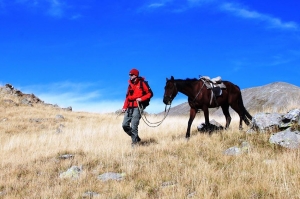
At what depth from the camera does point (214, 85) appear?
40.5ft

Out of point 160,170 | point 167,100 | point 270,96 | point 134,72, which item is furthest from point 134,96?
point 270,96

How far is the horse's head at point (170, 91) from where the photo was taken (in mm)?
11484

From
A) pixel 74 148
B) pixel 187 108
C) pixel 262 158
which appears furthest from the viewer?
pixel 187 108

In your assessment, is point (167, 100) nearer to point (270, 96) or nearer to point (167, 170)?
point (167, 170)

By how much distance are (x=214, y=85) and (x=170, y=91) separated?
1862 mm

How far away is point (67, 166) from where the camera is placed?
31.0ft

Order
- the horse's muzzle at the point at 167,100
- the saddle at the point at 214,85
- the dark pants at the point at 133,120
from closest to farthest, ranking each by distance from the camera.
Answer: the dark pants at the point at 133,120, the horse's muzzle at the point at 167,100, the saddle at the point at 214,85

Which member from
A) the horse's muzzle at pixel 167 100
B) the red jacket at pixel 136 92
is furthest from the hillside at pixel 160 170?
the red jacket at pixel 136 92

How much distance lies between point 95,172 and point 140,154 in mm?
1771

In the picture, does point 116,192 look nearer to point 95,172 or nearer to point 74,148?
point 95,172

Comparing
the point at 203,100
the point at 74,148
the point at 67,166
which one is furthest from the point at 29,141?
the point at 203,100

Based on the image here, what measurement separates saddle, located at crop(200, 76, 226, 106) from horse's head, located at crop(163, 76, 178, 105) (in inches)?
49.1

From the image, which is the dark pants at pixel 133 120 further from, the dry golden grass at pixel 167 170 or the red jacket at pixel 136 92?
the dry golden grass at pixel 167 170

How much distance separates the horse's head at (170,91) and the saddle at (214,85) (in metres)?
1.25
